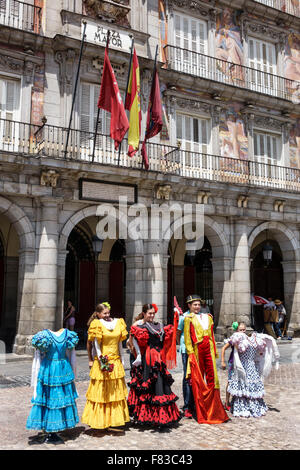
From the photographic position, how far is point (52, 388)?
5.14 meters

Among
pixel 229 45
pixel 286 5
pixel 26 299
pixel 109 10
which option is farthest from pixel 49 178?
pixel 286 5

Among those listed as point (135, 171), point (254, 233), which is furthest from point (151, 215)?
point (254, 233)

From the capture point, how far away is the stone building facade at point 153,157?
1207 cm

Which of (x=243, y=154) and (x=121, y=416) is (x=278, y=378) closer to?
(x=121, y=416)

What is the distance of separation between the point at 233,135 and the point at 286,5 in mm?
6839

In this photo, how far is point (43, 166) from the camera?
11680mm

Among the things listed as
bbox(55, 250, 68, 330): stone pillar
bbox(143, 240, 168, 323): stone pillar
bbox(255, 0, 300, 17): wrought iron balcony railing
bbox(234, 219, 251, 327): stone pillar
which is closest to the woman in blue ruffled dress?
bbox(55, 250, 68, 330): stone pillar

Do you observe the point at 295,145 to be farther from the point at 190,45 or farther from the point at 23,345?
the point at 23,345

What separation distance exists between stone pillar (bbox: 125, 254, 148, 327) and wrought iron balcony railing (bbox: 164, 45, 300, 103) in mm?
6822

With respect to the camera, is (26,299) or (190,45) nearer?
(26,299)

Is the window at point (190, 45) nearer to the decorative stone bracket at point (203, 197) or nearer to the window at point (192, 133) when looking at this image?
the window at point (192, 133)

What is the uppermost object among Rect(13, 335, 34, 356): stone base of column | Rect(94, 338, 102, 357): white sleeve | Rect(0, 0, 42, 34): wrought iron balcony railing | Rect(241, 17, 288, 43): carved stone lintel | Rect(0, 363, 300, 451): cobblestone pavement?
Rect(241, 17, 288, 43): carved stone lintel

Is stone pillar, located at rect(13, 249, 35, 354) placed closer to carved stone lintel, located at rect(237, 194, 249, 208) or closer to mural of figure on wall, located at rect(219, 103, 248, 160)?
carved stone lintel, located at rect(237, 194, 249, 208)

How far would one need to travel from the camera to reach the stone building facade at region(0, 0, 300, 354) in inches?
475
